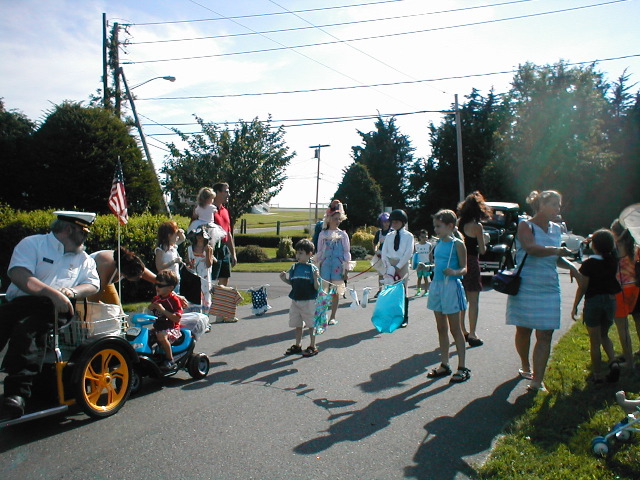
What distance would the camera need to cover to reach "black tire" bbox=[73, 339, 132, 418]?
4.64 meters

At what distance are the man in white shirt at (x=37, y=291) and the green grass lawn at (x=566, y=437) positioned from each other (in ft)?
11.2

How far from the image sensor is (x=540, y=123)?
150ft

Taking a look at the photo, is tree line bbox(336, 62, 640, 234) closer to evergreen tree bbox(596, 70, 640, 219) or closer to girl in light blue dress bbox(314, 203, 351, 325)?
evergreen tree bbox(596, 70, 640, 219)

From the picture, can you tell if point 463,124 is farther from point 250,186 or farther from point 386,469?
point 386,469

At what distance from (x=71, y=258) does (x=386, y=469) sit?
311 cm

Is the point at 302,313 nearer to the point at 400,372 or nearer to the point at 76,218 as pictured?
the point at 400,372

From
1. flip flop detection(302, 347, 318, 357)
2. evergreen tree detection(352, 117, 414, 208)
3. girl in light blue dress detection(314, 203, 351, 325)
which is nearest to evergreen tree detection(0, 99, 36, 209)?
girl in light blue dress detection(314, 203, 351, 325)

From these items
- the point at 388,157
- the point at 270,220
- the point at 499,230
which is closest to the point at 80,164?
the point at 499,230

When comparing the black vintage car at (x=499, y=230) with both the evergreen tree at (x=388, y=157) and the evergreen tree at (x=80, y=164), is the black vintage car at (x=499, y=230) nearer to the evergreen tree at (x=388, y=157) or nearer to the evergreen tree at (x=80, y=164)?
the evergreen tree at (x=80, y=164)

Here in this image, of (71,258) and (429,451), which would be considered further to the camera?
(71,258)

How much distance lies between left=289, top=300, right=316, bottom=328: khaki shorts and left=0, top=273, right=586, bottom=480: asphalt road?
45cm

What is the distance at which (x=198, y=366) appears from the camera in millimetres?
6082

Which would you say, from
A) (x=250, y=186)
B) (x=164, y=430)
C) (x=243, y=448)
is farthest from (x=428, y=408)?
(x=250, y=186)

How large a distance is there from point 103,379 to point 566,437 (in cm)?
386
